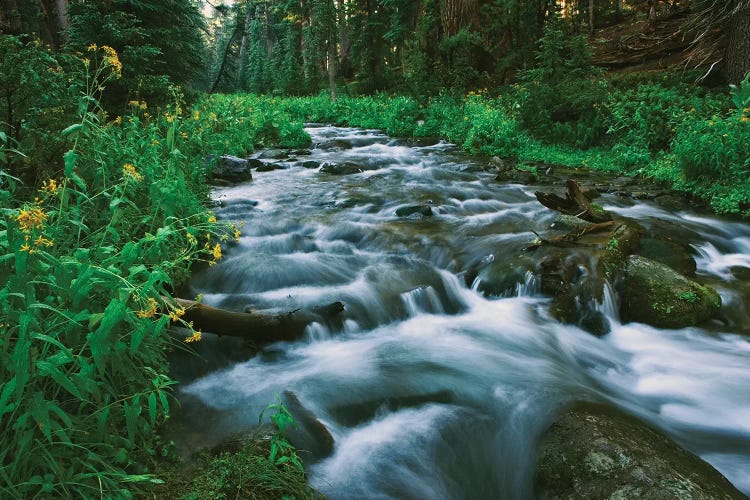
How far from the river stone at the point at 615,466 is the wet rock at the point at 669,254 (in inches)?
133

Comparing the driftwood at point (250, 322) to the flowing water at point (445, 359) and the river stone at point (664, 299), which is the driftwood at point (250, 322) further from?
the river stone at point (664, 299)

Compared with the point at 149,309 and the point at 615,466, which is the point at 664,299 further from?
the point at 149,309

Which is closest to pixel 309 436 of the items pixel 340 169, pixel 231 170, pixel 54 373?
pixel 54 373

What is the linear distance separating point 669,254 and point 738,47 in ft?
23.5

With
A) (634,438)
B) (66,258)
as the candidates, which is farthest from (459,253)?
(66,258)

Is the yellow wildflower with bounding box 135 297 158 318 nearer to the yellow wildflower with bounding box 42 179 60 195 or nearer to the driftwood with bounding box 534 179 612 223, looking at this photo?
the yellow wildflower with bounding box 42 179 60 195

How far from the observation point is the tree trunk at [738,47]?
9773 millimetres

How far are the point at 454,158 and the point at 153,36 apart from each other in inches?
301

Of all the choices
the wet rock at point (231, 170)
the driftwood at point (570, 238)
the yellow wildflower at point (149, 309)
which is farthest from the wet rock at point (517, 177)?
the yellow wildflower at point (149, 309)

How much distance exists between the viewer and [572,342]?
472 cm

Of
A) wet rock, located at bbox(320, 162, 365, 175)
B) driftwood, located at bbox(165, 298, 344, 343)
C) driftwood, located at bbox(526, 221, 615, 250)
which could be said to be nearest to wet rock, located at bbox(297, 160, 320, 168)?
wet rock, located at bbox(320, 162, 365, 175)

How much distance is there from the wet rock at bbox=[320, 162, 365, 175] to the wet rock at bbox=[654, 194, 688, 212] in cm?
647

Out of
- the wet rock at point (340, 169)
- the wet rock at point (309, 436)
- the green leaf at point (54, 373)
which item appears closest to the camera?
the green leaf at point (54, 373)

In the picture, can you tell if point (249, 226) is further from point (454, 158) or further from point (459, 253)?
point (454, 158)
